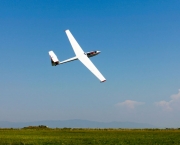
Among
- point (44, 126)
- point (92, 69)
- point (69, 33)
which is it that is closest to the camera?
point (92, 69)

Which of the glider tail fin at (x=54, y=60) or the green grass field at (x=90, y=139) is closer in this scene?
the green grass field at (x=90, y=139)

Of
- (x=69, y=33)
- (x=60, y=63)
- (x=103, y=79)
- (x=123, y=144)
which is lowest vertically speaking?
(x=123, y=144)

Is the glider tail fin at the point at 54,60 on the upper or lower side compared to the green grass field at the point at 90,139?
upper

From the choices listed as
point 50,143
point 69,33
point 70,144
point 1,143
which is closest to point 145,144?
point 70,144

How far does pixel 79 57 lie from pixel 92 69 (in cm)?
527

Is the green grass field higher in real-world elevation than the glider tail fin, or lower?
lower

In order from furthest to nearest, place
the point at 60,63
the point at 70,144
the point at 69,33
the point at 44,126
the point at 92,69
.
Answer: the point at 44,126
the point at 69,33
the point at 60,63
the point at 92,69
the point at 70,144

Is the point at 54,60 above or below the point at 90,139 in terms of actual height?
above

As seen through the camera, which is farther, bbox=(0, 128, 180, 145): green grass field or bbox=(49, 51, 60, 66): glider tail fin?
bbox=(49, 51, 60, 66): glider tail fin

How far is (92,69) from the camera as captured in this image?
2227 inches

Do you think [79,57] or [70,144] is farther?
[79,57]

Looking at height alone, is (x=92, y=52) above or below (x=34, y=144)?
above

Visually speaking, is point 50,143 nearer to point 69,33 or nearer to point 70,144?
point 70,144

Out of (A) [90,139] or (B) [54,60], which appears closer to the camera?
(A) [90,139]
